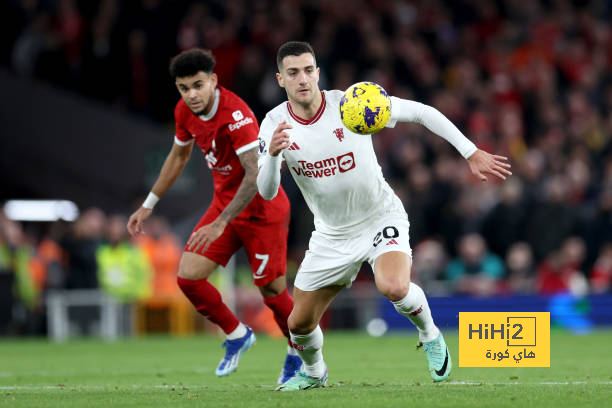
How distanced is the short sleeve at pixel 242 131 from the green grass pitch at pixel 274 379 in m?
1.80

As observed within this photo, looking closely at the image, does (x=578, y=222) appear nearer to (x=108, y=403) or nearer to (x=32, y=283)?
(x=32, y=283)

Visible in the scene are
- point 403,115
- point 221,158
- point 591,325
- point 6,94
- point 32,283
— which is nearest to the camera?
point 403,115

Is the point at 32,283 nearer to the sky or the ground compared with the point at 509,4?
nearer to the ground

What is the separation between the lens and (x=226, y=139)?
9086 mm

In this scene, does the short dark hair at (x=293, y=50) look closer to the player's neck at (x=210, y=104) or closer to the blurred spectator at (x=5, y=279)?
the player's neck at (x=210, y=104)

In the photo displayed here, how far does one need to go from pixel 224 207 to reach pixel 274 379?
147 centimetres

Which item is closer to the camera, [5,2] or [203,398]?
[203,398]

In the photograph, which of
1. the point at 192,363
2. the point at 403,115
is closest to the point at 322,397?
the point at 403,115

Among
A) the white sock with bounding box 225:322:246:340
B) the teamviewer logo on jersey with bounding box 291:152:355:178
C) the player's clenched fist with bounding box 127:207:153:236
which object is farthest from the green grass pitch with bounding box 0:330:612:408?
the teamviewer logo on jersey with bounding box 291:152:355:178

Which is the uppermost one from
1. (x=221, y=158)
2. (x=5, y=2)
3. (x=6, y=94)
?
(x=5, y=2)

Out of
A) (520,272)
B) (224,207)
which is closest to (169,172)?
(224,207)

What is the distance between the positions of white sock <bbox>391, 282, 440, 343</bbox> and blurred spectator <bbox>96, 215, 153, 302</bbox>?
417 inches

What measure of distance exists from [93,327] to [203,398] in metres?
12.2

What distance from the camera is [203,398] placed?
754 cm
